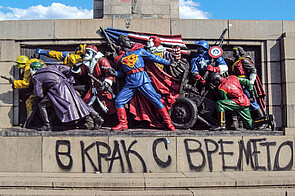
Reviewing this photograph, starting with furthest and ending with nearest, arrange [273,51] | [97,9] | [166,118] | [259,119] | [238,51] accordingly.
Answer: [97,9]
[273,51]
[238,51]
[259,119]
[166,118]

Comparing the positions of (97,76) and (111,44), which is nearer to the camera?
(97,76)

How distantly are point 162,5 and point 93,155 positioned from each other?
5549 millimetres

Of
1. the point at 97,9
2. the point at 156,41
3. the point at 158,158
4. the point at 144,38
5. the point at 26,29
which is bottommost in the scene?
the point at 158,158

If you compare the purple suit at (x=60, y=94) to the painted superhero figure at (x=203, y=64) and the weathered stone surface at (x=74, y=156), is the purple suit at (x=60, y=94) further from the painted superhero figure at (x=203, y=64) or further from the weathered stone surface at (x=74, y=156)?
the painted superhero figure at (x=203, y=64)

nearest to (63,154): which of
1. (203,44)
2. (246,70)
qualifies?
(203,44)

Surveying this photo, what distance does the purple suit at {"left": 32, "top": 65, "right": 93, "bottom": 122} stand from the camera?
24.4 feet

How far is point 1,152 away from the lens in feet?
24.2

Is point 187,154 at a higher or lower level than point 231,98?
lower

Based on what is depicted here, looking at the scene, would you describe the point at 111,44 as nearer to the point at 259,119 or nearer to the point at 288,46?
the point at 259,119

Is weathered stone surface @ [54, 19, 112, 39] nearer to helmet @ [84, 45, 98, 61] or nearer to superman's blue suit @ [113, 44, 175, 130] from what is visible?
helmet @ [84, 45, 98, 61]

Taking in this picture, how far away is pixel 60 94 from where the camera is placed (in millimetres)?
7480

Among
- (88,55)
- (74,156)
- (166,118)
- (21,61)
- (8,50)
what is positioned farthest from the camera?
(8,50)

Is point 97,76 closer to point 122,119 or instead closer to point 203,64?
point 122,119

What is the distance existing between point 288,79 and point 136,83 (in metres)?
4.64
